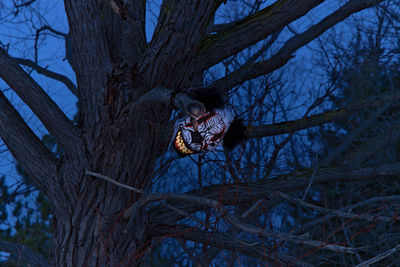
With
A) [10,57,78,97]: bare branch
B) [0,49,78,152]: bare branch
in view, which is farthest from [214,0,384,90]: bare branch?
[10,57,78,97]: bare branch

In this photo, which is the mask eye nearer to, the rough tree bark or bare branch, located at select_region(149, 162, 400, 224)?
the rough tree bark

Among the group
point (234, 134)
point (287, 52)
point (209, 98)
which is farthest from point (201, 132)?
point (287, 52)

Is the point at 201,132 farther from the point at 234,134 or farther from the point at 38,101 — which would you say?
the point at 38,101

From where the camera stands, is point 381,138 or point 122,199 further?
point 381,138

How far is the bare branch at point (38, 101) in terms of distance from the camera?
3.79 metres

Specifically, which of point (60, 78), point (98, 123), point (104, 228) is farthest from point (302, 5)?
point (60, 78)

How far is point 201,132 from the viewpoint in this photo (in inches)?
109

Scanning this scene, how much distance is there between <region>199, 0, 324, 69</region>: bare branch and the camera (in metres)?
3.89

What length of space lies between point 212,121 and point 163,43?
1418 millimetres

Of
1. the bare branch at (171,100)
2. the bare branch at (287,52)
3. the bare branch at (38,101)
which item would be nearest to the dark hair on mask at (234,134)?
the bare branch at (171,100)

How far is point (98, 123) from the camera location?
388 centimetres

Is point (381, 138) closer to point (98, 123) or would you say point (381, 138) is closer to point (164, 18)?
point (164, 18)

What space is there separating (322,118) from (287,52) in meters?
0.87

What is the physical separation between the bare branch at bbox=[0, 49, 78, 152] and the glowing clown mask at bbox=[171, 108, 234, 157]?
147 centimetres
